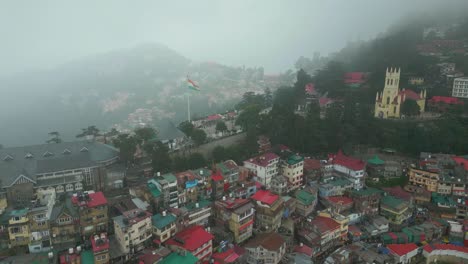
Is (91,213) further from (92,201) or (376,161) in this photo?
(376,161)

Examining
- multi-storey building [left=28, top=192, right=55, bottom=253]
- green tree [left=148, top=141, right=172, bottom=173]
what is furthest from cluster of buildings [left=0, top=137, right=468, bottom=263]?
green tree [left=148, top=141, right=172, bottom=173]

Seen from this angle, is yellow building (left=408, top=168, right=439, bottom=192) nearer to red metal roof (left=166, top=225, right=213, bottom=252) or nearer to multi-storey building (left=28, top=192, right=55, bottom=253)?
red metal roof (left=166, top=225, right=213, bottom=252)

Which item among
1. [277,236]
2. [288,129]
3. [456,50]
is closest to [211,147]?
[288,129]

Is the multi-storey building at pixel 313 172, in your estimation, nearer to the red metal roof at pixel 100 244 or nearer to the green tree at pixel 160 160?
the green tree at pixel 160 160

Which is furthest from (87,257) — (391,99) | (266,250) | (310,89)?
(310,89)

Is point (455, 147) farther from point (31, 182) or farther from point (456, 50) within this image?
point (31, 182)
